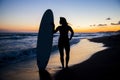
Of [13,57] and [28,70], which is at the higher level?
[28,70]

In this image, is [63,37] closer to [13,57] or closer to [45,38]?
[45,38]

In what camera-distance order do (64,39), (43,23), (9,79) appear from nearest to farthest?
(9,79) → (64,39) → (43,23)

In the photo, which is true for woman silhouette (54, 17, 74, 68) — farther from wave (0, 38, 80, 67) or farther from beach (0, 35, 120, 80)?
wave (0, 38, 80, 67)

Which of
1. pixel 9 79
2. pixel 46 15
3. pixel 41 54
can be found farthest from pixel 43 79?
pixel 46 15

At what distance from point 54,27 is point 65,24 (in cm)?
52

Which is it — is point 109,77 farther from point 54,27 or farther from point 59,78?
point 54,27

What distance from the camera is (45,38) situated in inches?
303

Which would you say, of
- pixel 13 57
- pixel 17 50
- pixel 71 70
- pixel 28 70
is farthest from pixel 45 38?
pixel 17 50

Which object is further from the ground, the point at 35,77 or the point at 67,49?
the point at 67,49

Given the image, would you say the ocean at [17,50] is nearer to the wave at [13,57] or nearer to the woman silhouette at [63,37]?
the wave at [13,57]

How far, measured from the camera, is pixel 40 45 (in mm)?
7684

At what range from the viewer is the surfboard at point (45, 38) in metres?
7.49

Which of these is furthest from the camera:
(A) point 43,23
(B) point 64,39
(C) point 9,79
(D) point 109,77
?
(A) point 43,23

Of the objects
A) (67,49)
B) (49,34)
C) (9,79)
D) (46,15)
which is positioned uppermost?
(46,15)
